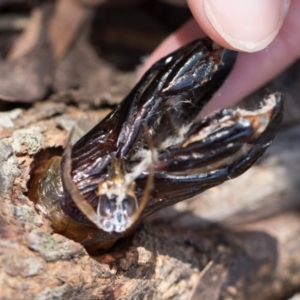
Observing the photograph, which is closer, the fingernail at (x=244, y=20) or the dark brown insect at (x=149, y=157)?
the dark brown insect at (x=149, y=157)

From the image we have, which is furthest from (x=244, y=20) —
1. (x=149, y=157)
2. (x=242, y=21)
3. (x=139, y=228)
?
(x=139, y=228)

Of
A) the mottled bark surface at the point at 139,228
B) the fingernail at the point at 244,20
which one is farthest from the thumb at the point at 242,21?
the mottled bark surface at the point at 139,228

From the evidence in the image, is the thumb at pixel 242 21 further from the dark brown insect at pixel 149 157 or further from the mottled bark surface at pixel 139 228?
the mottled bark surface at pixel 139 228

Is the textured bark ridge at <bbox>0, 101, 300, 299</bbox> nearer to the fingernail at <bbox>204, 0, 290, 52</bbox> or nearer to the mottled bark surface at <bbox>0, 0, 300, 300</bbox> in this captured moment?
the mottled bark surface at <bbox>0, 0, 300, 300</bbox>

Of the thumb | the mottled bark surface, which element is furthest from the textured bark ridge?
the thumb

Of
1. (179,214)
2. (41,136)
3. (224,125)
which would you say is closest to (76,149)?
(41,136)

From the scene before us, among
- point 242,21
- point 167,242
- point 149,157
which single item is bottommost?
point 167,242

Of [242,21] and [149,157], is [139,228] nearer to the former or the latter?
[149,157]
